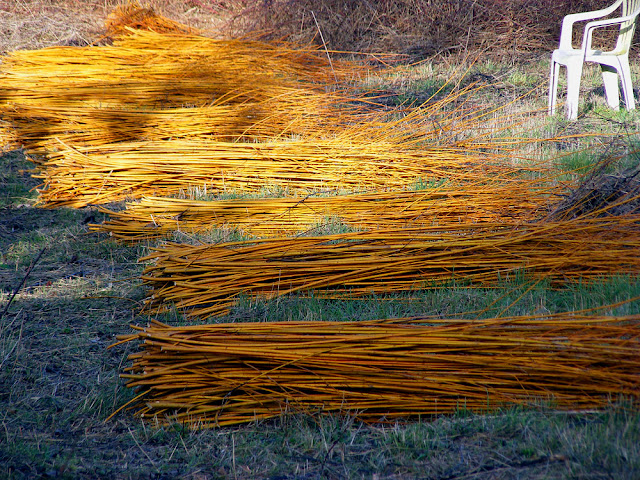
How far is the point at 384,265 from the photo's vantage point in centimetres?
302

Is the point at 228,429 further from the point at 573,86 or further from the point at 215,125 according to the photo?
the point at 573,86

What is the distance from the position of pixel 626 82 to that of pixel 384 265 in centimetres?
403

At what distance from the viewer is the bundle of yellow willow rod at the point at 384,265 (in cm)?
296

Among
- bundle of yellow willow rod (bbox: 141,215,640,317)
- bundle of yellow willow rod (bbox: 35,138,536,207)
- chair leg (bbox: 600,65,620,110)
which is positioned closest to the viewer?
bundle of yellow willow rod (bbox: 141,215,640,317)

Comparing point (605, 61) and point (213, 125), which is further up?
point (605, 61)

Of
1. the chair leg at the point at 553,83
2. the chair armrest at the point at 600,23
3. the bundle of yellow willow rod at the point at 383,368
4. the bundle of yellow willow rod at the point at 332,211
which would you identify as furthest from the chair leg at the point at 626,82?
the bundle of yellow willow rod at the point at 383,368

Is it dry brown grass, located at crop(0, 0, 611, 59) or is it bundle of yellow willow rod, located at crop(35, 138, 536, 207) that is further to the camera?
dry brown grass, located at crop(0, 0, 611, 59)

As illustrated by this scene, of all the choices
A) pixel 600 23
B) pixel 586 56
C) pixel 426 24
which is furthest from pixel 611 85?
pixel 426 24

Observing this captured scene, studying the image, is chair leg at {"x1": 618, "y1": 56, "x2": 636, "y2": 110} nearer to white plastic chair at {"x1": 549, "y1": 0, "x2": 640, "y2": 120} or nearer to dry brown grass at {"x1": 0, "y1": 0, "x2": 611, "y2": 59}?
white plastic chair at {"x1": 549, "y1": 0, "x2": 640, "y2": 120}

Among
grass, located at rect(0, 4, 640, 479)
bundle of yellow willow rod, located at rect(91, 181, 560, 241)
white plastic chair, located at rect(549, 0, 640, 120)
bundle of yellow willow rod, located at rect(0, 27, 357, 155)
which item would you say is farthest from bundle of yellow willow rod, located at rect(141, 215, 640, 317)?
white plastic chair, located at rect(549, 0, 640, 120)

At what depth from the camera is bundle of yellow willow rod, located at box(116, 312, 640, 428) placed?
211cm

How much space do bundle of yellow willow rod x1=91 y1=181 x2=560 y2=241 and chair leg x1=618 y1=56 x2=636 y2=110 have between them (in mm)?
2449

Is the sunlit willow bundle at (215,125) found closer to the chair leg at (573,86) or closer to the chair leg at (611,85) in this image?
the chair leg at (573,86)

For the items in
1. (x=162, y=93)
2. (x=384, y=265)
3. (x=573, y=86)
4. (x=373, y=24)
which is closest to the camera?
(x=384, y=265)
